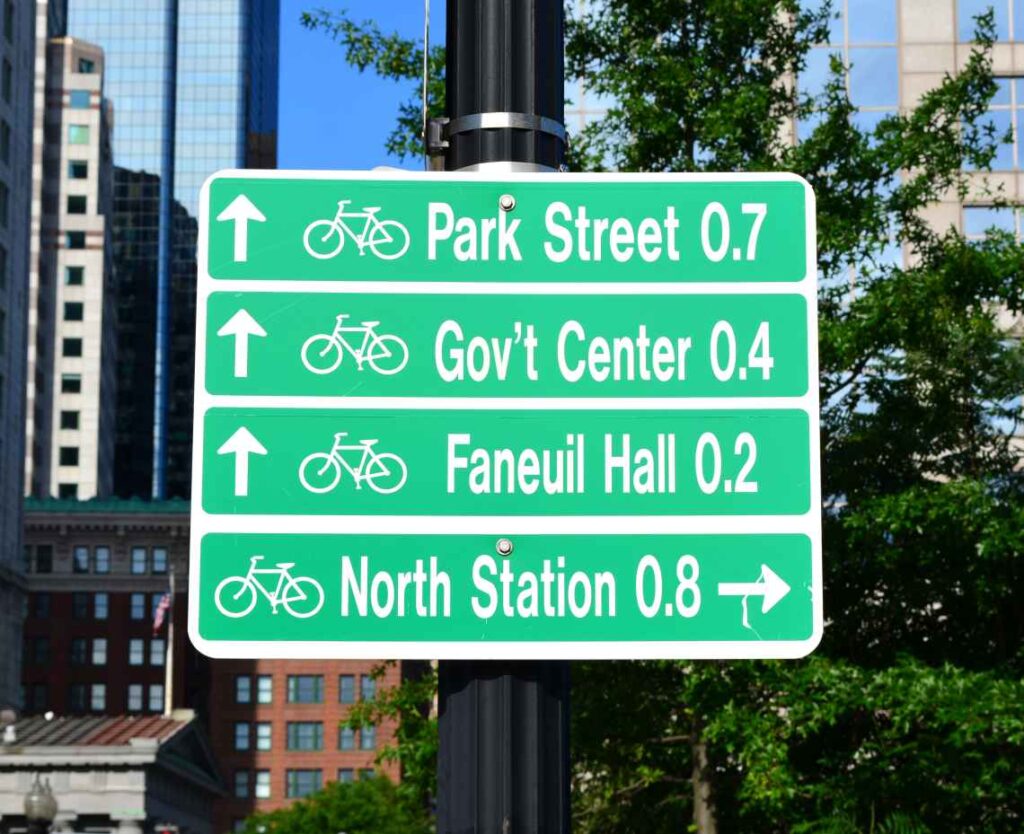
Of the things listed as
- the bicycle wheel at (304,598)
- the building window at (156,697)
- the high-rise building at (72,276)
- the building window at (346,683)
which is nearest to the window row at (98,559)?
the building window at (156,697)

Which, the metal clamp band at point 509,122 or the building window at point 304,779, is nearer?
the metal clamp band at point 509,122

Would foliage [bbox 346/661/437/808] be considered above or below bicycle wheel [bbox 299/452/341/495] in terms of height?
below

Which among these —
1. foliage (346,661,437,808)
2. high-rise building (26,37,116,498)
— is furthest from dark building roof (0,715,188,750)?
foliage (346,661,437,808)

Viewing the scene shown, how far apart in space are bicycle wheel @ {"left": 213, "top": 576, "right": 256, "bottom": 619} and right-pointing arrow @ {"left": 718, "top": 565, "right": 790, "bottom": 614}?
43.8 inches

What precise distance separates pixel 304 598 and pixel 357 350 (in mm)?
610

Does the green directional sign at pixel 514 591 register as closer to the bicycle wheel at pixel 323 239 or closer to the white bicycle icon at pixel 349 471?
the white bicycle icon at pixel 349 471

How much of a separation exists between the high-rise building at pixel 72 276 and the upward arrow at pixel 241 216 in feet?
542

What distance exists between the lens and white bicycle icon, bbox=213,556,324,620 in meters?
4.33

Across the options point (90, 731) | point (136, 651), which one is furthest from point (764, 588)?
point (136, 651)

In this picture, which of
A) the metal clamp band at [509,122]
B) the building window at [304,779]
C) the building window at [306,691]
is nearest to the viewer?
the metal clamp band at [509,122]

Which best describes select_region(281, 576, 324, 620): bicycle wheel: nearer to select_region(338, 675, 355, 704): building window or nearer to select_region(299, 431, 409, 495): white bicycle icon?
select_region(299, 431, 409, 495): white bicycle icon

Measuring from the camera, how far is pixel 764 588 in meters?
4.35

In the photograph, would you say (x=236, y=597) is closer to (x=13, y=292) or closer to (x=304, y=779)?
(x=13, y=292)

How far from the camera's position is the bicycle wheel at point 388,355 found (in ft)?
14.6
